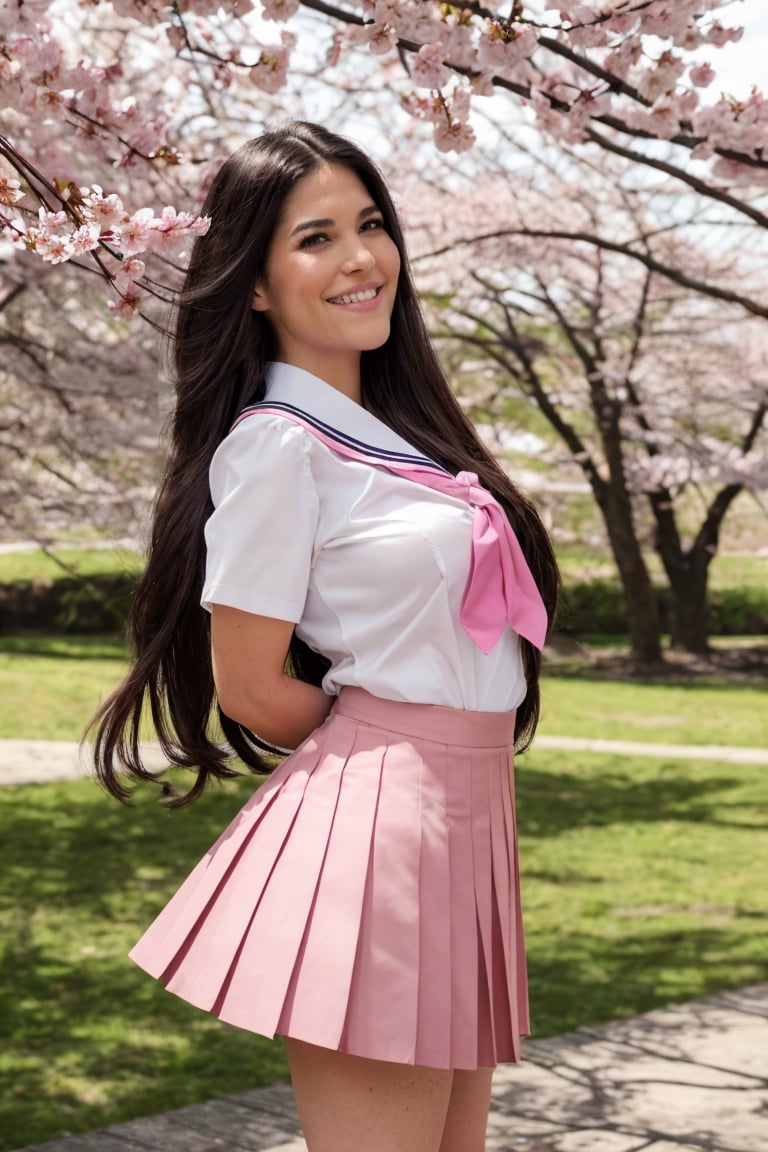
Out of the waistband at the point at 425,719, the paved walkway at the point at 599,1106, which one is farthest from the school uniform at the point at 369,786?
the paved walkway at the point at 599,1106

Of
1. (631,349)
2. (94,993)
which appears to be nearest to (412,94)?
(94,993)

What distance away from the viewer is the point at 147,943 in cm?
198

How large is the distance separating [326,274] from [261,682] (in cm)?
58

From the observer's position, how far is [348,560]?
1913 millimetres


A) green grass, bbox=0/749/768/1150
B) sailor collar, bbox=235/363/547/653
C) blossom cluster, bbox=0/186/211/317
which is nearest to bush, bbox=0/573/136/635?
green grass, bbox=0/749/768/1150

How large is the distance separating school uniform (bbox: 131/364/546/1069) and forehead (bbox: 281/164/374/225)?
294 millimetres

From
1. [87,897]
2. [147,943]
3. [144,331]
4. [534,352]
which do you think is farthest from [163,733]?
[534,352]

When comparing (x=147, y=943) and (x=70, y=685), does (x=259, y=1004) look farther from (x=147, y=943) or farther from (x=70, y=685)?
(x=70, y=685)

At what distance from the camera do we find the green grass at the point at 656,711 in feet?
38.2

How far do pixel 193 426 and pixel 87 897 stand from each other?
4527mm

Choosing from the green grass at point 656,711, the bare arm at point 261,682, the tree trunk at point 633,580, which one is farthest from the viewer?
the tree trunk at point 633,580

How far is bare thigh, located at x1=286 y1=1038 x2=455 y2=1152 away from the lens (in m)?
1.83

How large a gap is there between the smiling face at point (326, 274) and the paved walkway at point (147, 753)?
6.54 meters

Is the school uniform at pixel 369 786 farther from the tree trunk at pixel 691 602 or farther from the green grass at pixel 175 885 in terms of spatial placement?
the tree trunk at pixel 691 602
